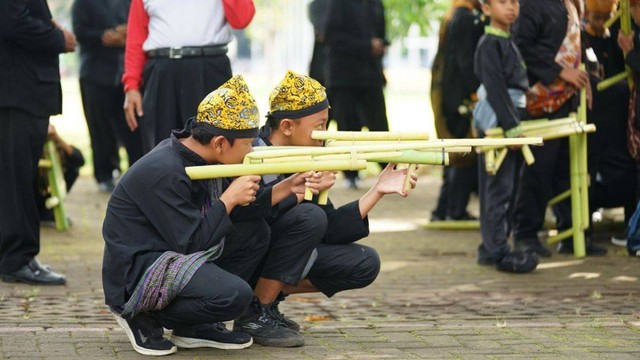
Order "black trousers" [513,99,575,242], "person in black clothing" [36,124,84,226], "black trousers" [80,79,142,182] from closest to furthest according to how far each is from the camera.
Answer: "black trousers" [513,99,575,242] → "person in black clothing" [36,124,84,226] → "black trousers" [80,79,142,182]

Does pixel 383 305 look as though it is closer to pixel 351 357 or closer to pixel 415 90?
pixel 351 357

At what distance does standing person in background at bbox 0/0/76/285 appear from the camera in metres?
8.31

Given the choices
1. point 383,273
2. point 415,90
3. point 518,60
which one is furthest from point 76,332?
point 415,90

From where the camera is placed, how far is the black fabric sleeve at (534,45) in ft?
30.6

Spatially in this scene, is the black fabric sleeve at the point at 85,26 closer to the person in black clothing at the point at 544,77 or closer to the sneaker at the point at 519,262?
the person in black clothing at the point at 544,77

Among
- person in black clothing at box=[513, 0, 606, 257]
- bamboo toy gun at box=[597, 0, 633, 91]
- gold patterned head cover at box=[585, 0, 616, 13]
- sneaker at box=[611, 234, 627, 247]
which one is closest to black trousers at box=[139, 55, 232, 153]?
person in black clothing at box=[513, 0, 606, 257]

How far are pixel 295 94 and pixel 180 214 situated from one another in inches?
39.6

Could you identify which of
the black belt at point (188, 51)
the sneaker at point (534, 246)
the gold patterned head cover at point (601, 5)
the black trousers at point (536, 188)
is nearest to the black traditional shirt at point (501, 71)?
the black trousers at point (536, 188)

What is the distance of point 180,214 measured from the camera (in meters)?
5.97

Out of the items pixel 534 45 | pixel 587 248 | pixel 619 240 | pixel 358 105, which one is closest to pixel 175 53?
pixel 534 45

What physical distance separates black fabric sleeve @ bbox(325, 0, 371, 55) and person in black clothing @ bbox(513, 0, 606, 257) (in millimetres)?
4537

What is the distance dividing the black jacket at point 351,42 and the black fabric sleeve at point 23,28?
6043 mm

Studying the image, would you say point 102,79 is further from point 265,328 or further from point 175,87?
point 265,328

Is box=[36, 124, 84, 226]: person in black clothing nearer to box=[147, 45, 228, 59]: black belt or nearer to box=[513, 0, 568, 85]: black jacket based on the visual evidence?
box=[147, 45, 228, 59]: black belt
